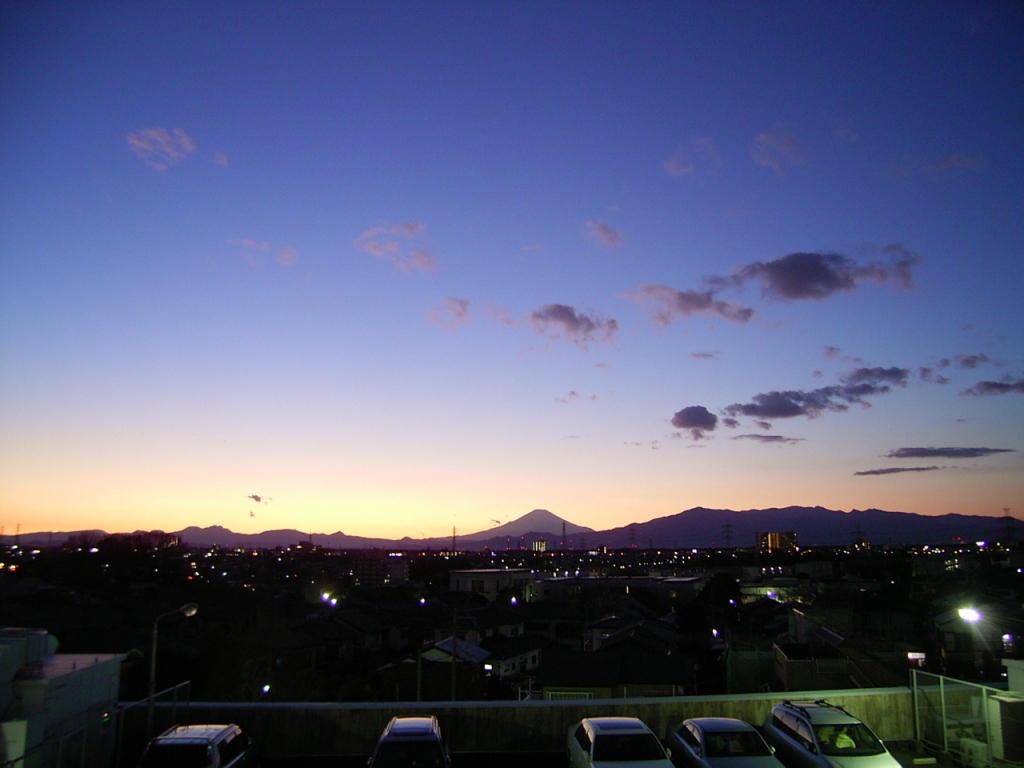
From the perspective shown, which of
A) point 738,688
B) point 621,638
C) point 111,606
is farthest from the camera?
point 111,606

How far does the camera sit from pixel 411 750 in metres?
8.77

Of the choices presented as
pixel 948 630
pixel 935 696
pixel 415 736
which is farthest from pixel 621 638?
pixel 415 736

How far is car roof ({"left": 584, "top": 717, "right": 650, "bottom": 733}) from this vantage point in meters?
9.47

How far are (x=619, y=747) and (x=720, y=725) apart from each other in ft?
5.59

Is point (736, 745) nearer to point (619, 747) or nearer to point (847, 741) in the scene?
point (847, 741)

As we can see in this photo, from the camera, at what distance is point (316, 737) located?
36.0 feet

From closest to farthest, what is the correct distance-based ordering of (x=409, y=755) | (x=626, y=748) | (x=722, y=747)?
1. (x=409, y=755)
2. (x=626, y=748)
3. (x=722, y=747)

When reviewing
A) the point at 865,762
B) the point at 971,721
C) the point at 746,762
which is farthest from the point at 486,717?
the point at 971,721

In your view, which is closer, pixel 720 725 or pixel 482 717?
pixel 720 725

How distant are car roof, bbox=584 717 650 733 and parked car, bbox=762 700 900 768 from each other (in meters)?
2.26

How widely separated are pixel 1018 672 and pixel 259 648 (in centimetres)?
3344

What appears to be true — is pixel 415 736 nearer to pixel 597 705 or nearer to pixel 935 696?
pixel 597 705

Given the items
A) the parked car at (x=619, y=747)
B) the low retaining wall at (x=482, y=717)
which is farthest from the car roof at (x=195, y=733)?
the parked car at (x=619, y=747)

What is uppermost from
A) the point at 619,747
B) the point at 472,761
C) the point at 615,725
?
the point at 615,725
